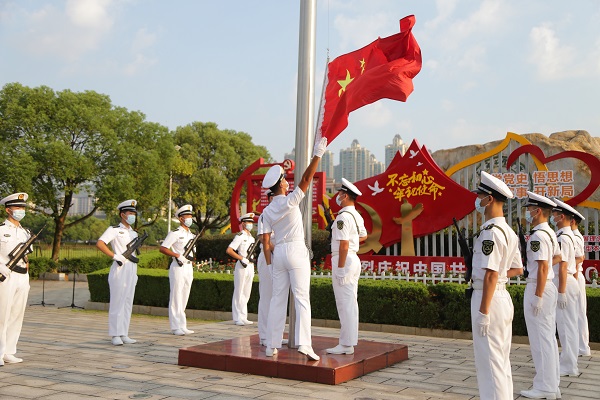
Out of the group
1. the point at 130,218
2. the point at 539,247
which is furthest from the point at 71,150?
the point at 539,247

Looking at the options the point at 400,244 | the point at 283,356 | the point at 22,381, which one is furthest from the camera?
the point at 400,244

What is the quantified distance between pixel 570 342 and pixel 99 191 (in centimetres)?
2236

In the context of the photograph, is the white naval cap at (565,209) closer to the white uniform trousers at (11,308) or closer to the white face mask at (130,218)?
the white face mask at (130,218)

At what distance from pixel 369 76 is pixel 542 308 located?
3121mm

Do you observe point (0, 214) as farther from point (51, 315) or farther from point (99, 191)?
point (51, 315)

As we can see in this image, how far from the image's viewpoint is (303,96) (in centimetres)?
670

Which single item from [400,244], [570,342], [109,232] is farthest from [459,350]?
[400,244]

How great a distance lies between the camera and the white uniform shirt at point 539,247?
520 centimetres

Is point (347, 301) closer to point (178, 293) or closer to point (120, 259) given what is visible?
point (120, 259)

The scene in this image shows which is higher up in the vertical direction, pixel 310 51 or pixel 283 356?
pixel 310 51

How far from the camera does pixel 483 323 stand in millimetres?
4016

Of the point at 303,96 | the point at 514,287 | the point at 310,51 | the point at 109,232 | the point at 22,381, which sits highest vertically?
the point at 310,51

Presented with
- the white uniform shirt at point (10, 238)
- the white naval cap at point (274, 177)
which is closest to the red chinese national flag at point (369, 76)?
the white naval cap at point (274, 177)

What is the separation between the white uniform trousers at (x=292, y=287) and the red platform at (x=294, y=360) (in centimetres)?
23
